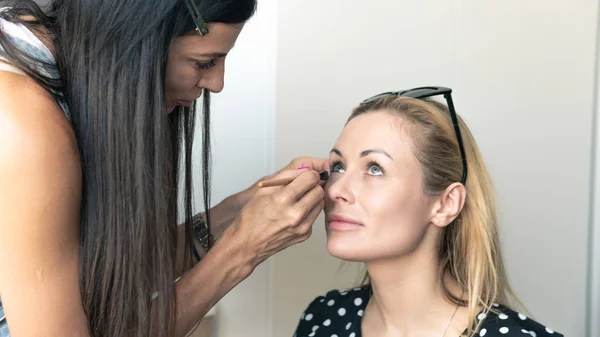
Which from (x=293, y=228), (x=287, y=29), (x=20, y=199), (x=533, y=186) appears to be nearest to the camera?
(x=20, y=199)

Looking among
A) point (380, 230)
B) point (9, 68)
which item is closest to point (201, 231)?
point (380, 230)

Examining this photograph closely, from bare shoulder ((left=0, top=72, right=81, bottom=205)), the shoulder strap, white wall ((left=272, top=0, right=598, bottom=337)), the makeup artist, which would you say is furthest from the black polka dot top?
the shoulder strap

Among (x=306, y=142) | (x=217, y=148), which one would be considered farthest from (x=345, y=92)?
(x=217, y=148)

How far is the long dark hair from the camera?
0.85 metres

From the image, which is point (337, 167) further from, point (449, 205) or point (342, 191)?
point (449, 205)

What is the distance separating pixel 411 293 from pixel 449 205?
186 millimetres

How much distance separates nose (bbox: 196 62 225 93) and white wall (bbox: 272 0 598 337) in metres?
0.56

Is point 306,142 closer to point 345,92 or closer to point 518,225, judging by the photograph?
point 345,92

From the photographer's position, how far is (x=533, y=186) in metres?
1.92

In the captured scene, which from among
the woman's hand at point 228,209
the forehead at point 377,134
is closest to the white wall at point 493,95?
the woman's hand at point 228,209

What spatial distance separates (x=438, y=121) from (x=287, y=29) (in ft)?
1.74

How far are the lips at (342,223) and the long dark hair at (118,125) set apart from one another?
0.37m

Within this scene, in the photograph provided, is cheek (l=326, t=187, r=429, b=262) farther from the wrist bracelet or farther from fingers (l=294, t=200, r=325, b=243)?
the wrist bracelet

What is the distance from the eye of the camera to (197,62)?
0.98 meters
